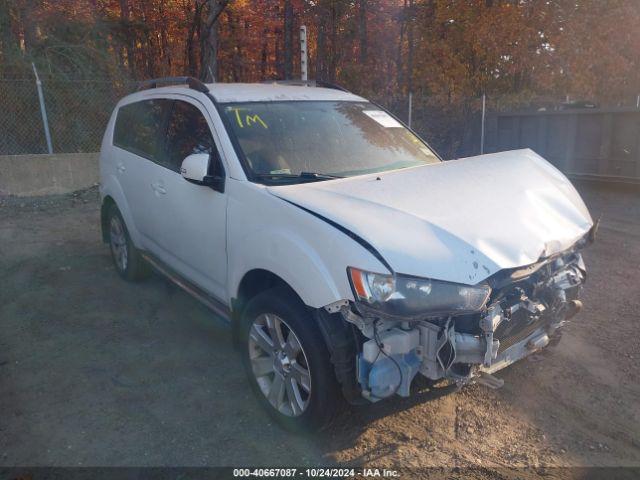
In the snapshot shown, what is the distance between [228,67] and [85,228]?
20155 mm

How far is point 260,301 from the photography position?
311 centimetres

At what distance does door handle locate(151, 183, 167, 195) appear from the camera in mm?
4297

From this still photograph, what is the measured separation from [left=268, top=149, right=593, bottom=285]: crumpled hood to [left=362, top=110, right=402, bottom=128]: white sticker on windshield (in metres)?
0.85

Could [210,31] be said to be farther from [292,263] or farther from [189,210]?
[292,263]

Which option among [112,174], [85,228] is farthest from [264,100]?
[85,228]

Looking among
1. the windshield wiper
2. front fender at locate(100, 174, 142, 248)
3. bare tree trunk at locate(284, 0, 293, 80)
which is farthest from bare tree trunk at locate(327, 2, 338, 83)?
the windshield wiper

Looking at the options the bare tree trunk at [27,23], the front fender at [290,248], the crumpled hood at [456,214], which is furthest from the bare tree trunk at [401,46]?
the front fender at [290,248]

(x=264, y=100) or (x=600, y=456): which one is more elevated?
(x=264, y=100)

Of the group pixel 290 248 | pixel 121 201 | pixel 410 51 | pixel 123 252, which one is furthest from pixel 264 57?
pixel 290 248

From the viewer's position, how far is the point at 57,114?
11.7m

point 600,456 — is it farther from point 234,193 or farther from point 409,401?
point 234,193

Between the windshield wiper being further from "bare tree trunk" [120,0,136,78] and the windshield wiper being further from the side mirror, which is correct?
"bare tree trunk" [120,0,136,78]

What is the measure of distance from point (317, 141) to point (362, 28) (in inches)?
859

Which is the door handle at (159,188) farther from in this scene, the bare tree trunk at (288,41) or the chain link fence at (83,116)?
the bare tree trunk at (288,41)
